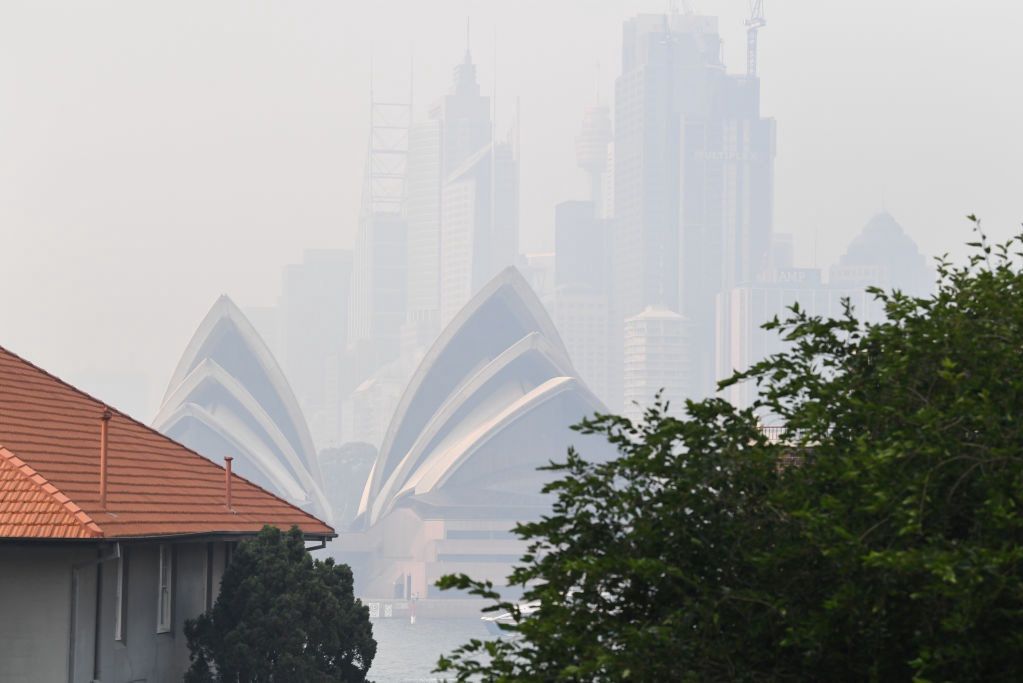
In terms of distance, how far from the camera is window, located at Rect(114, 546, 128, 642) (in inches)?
665

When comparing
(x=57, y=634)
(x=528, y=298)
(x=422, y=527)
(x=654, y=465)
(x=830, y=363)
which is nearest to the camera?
(x=654, y=465)

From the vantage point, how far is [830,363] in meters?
8.91

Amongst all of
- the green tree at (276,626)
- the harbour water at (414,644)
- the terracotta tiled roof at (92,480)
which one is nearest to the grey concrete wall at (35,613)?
the terracotta tiled roof at (92,480)

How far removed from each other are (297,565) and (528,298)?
12536 cm

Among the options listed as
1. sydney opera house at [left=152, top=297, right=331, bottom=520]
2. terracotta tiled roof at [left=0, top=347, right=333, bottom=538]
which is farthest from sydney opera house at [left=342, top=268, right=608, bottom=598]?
terracotta tiled roof at [left=0, top=347, right=333, bottom=538]

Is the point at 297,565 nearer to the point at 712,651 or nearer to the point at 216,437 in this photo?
the point at 712,651

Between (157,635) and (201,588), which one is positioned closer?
(157,635)

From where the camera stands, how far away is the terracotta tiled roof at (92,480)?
1545 cm

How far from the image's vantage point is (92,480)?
17.1 metres

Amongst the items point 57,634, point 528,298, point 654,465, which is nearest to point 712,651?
point 654,465

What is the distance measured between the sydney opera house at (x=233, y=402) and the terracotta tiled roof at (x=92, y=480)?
4873 inches

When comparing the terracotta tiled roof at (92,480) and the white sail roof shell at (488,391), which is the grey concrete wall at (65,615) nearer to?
the terracotta tiled roof at (92,480)

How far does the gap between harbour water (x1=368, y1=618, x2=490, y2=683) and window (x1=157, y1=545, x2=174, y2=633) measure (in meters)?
64.6

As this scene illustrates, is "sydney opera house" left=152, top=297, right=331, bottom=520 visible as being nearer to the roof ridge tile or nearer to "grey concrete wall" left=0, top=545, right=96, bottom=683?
the roof ridge tile
